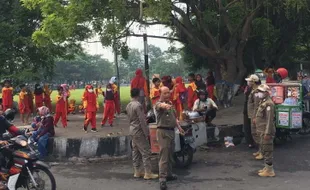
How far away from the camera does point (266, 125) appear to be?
22.4 feet

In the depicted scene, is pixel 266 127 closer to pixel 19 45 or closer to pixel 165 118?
pixel 165 118

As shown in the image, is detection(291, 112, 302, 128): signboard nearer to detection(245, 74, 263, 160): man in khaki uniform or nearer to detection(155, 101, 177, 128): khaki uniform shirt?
detection(245, 74, 263, 160): man in khaki uniform

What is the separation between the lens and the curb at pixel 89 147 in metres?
8.73

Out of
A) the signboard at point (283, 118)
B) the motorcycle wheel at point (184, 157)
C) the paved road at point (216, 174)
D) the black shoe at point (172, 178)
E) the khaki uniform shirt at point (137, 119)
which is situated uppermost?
the khaki uniform shirt at point (137, 119)

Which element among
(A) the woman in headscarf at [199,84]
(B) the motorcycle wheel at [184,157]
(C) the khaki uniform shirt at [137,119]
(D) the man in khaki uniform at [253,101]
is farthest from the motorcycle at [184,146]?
(A) the woman in headscarf at [199,84]

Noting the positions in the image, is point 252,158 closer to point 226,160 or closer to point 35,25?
point 226,160

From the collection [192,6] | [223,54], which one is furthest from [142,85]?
[223,54]

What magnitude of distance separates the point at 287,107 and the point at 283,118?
255 millimetres

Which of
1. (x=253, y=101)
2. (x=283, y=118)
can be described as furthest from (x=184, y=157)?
(x=283, y=118)

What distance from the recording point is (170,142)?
6.29 m

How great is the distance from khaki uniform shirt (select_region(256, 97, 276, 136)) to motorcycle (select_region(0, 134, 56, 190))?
3.69 m

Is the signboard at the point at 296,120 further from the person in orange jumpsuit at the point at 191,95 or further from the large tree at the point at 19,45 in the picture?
the large tree at the point at 19,45

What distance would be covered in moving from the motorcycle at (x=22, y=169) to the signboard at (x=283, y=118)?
203 inches

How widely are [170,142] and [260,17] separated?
40.2 ft
